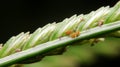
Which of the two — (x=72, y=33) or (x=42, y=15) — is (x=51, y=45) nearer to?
(x=72, y=33)

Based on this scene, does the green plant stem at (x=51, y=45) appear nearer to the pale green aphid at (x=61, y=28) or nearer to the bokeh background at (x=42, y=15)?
the pale green aphid at (x=61, y=28)

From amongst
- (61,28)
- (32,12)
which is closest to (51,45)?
(61,28)

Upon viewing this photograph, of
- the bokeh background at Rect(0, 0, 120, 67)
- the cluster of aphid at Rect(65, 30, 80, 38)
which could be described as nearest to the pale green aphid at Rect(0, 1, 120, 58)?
the cluster of aphid at Rect(65, 30, 80, 38)

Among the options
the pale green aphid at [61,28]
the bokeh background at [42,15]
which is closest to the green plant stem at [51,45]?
the pale green aphid at [61,28]

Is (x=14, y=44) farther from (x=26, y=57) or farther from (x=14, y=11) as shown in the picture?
(x=14, y=11)

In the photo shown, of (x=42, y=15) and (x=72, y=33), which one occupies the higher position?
(x=42, y=15)
